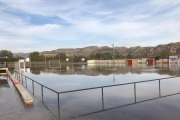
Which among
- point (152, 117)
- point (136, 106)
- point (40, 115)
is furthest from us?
point (136, 106)

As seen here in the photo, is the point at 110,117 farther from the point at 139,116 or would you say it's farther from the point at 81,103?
the point at 81,103

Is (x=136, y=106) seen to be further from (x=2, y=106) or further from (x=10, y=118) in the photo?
(x=2, y=106)

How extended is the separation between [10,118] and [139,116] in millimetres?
4776

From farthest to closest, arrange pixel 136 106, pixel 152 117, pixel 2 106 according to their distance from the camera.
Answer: pixel 2 106, pixel 136 106, pixel 152 117

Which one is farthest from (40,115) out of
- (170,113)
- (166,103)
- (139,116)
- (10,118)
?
(166,103)

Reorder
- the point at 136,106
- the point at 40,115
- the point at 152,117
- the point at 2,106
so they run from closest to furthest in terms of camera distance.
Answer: the point at 152,117, the point at 40,115, the point at 136,106, the point at 2,106

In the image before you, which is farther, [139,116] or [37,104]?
[37,104]

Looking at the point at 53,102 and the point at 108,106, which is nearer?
the point at 108,106

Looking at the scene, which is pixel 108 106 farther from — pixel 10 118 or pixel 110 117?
pixel 10 118

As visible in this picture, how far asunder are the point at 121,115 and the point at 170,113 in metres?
1.88

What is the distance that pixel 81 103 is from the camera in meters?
7.91

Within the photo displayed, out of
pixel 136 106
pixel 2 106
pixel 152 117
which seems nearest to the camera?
pixel 152 117

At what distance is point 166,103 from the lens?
7.64m

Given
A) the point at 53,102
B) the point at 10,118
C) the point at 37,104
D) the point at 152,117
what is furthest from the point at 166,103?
the point at 10,118
